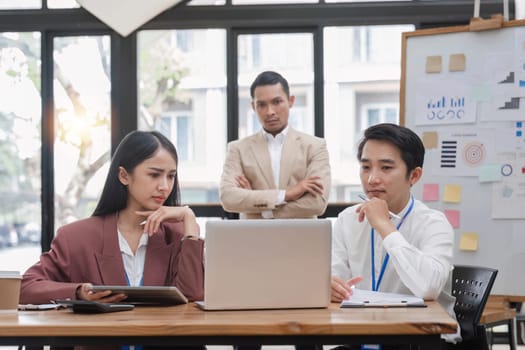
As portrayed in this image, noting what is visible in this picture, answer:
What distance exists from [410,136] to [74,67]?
12.3 ft

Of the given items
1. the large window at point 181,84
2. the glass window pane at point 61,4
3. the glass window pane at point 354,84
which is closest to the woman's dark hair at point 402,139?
the large window at point 181,84

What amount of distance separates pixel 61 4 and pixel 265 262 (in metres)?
4.31

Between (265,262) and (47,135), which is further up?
(47,135)

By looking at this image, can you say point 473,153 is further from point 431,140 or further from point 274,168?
point 274,168

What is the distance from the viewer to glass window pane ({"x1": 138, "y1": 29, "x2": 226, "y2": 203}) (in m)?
5.82

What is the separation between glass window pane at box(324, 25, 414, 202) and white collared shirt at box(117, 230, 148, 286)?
3198 mm

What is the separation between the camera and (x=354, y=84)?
228 inches

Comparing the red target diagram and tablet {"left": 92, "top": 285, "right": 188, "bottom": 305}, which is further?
the red target diagram

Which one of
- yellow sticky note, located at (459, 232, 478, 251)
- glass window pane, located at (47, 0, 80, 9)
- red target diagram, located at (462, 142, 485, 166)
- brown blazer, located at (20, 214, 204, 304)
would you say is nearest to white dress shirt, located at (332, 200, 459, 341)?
brown blazer, located at (20, 214, 204, 304)

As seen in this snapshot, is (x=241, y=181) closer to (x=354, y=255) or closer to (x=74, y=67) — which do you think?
(x=354, y=255)

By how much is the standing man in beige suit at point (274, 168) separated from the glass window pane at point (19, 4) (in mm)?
2262

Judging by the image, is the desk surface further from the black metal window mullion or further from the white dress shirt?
the black metal window mullion

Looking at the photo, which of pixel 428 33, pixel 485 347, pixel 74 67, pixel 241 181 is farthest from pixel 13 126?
pixel 485 347

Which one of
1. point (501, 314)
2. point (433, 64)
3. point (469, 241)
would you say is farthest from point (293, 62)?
point (501, 314)
